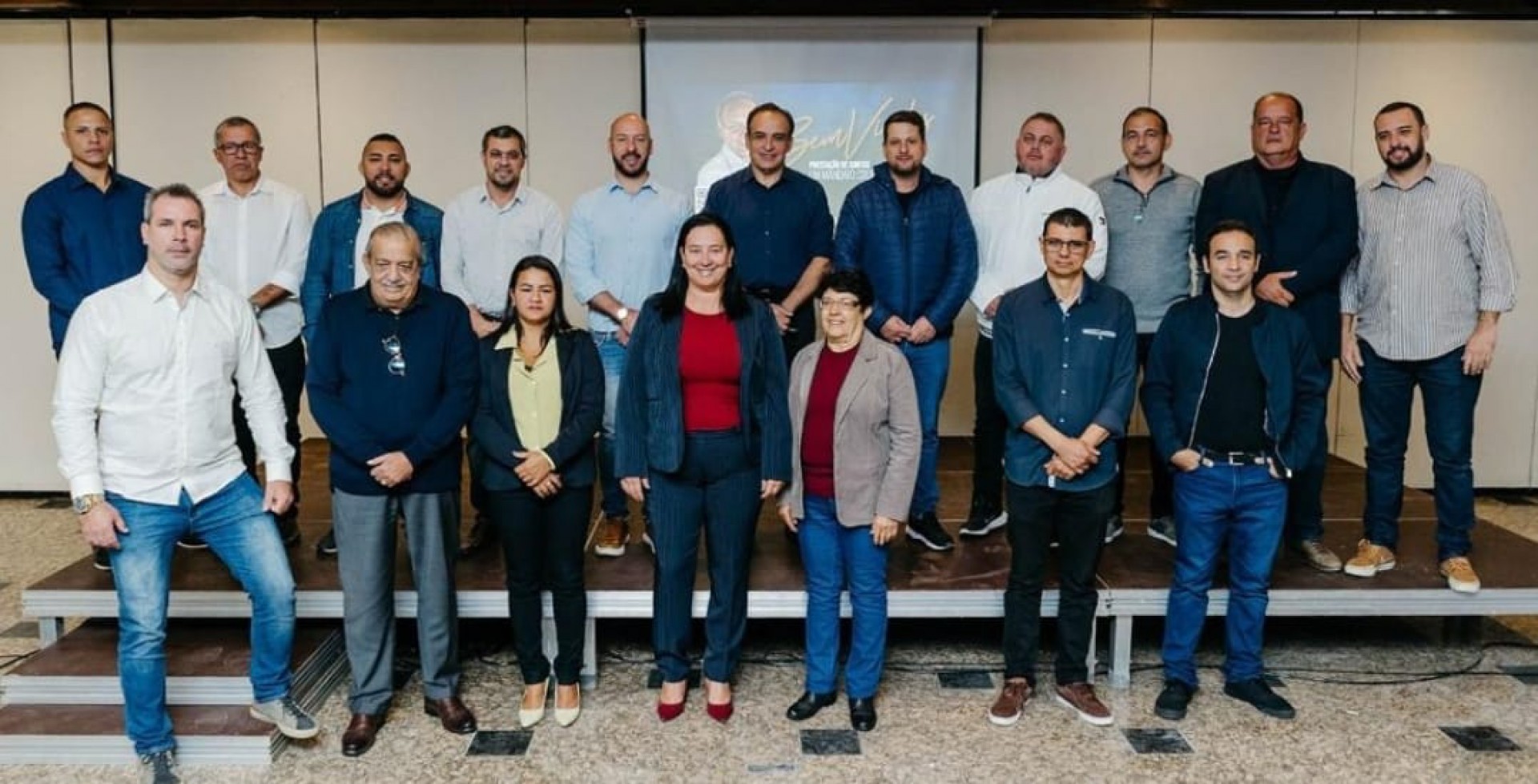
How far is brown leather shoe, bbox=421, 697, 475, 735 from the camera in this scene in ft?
12.2

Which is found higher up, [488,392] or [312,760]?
[488,392]

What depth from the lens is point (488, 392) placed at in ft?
11.9

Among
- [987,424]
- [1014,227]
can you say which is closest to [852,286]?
[1014,227]

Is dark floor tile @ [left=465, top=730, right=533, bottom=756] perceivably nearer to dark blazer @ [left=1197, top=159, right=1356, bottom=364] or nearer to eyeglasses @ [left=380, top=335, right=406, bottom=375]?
eyeglasses @ [left=380, top=335, right=406, bottom=375]

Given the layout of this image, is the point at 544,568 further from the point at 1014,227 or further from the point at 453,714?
the point at 1014,227

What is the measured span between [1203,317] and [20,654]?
14.6 ft

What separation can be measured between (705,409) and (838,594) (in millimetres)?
754

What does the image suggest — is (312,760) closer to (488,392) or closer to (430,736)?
(430,736)

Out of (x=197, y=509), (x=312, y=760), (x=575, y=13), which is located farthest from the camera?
(x=575, y=13)

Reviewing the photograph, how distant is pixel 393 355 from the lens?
3439 millimetres

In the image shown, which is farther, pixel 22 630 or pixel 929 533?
pixel 22 630

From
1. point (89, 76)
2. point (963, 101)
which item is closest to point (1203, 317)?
point (963, 101)

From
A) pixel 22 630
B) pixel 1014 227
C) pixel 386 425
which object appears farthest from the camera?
pixel 22 630

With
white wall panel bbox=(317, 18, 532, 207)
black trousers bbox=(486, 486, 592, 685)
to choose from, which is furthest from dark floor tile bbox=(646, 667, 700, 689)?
white wall panel bbox=(317, 18, 532, 207)
